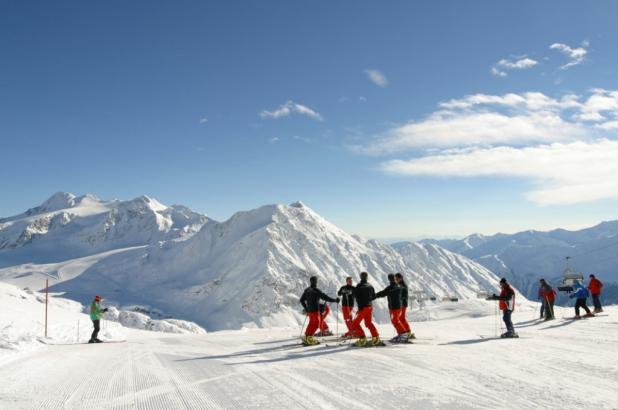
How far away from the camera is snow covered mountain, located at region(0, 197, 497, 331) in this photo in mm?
114312

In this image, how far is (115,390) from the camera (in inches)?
303

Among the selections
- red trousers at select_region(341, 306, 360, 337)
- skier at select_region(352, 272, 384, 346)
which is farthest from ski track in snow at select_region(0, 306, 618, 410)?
red trousers at select_region(341, 306, 360, 337)

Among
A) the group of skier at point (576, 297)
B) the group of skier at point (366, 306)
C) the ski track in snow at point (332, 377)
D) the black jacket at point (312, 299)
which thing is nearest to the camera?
the ski track in snow at point (332, 377)

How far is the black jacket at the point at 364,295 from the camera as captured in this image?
13023 mm

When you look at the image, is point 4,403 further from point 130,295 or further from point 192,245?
point 192,245

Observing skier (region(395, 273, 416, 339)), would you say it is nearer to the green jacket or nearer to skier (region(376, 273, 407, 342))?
skier (region(376, 273, 407, 342))

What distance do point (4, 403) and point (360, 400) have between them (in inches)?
211

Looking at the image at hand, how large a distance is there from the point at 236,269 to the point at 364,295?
117 meters

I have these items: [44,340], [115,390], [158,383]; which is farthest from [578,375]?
[44,340]

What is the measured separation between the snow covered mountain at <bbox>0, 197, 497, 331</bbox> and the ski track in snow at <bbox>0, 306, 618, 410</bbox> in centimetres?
9812

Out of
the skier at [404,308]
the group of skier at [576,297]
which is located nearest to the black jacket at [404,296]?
the skier at [404,308]

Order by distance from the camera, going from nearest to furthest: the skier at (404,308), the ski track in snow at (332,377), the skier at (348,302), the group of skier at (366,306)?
the ski track in snow at (332,377) < the group of skier at (366,306) < the skier at (404,308) < the skier at (348,302)

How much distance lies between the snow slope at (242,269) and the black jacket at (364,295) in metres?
95.5

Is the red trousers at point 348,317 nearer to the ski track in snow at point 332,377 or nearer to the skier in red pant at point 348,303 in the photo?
the skier in red pant at point 348,303
